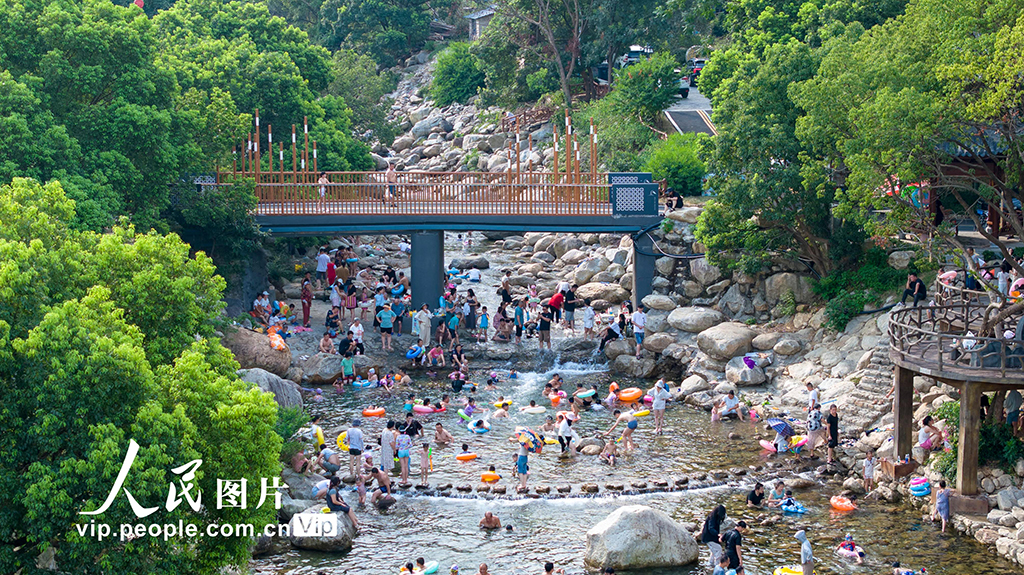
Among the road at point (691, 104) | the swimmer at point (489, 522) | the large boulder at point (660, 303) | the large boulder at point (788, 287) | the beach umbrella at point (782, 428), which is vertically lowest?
the swimmer at point (489, 522)

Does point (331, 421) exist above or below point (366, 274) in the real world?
below

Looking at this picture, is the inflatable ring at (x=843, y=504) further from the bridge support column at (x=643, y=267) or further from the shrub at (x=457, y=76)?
the shrub at (x=457, y=76)

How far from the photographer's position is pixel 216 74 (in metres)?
42.1

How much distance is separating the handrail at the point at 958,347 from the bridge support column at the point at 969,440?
46 cm

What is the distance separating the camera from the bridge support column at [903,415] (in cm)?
2330

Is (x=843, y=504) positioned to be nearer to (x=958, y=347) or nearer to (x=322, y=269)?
(x=958, y=347)

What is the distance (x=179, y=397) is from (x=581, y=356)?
2089cm

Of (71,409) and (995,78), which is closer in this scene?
(71,409)

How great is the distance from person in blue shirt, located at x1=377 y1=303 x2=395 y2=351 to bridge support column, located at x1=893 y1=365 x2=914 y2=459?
16505 mm

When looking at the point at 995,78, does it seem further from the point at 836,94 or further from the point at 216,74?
the point at 216,74

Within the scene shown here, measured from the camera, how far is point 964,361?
70.7ft

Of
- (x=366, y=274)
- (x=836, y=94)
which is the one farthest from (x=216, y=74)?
(x=836, y=94)

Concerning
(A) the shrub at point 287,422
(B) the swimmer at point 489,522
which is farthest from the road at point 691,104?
(B) the swimmer at point 489,522

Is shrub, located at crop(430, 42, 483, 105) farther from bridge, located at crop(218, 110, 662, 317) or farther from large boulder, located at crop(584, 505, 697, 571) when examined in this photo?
large boulder, located at crop(584, 505, 697, 571)
